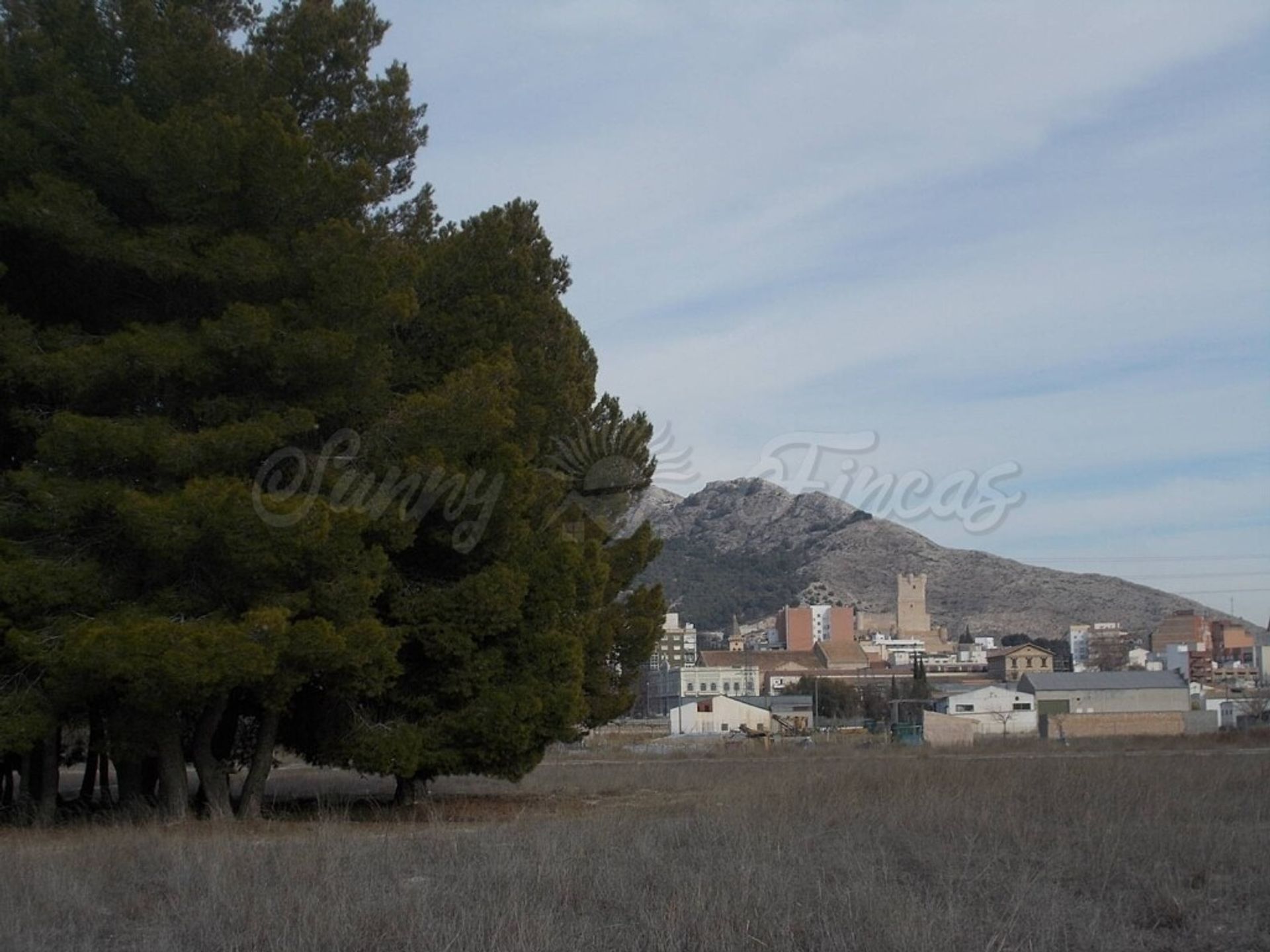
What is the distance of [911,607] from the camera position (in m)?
179

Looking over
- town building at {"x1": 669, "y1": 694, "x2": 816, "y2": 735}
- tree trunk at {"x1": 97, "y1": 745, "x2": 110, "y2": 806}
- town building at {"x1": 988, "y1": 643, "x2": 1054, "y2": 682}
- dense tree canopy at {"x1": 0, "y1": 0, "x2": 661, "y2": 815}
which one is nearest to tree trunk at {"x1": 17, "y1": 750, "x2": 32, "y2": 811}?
dense tree canopy at {"x1": 0, "y1": 0, "x2": 661, "y2": 815}

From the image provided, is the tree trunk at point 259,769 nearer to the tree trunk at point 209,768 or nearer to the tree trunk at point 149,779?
the tree trunk at point 209,768

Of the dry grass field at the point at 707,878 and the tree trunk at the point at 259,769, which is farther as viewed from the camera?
the tree trunk at the point at 259,769

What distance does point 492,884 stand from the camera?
30.6 feet

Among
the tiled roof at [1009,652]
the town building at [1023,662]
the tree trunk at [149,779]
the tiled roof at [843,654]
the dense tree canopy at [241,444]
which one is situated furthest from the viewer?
the tiled roof at [843,654]

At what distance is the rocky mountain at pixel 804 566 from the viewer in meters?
180

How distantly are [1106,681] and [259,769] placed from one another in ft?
184

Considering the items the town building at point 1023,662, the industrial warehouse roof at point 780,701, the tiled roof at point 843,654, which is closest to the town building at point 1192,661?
the town building at point 1023,662

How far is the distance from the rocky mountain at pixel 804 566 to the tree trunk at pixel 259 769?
155885mm

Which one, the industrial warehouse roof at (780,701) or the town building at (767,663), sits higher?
the town building at (767,663)

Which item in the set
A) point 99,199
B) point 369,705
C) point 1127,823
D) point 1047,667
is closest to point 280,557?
point 369,705

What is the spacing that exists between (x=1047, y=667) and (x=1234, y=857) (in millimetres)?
108797

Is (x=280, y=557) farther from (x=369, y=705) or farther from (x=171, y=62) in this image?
(x=171, y=62)

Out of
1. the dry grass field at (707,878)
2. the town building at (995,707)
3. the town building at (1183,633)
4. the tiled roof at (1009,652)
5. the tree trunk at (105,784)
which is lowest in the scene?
the town building at (995,707)
